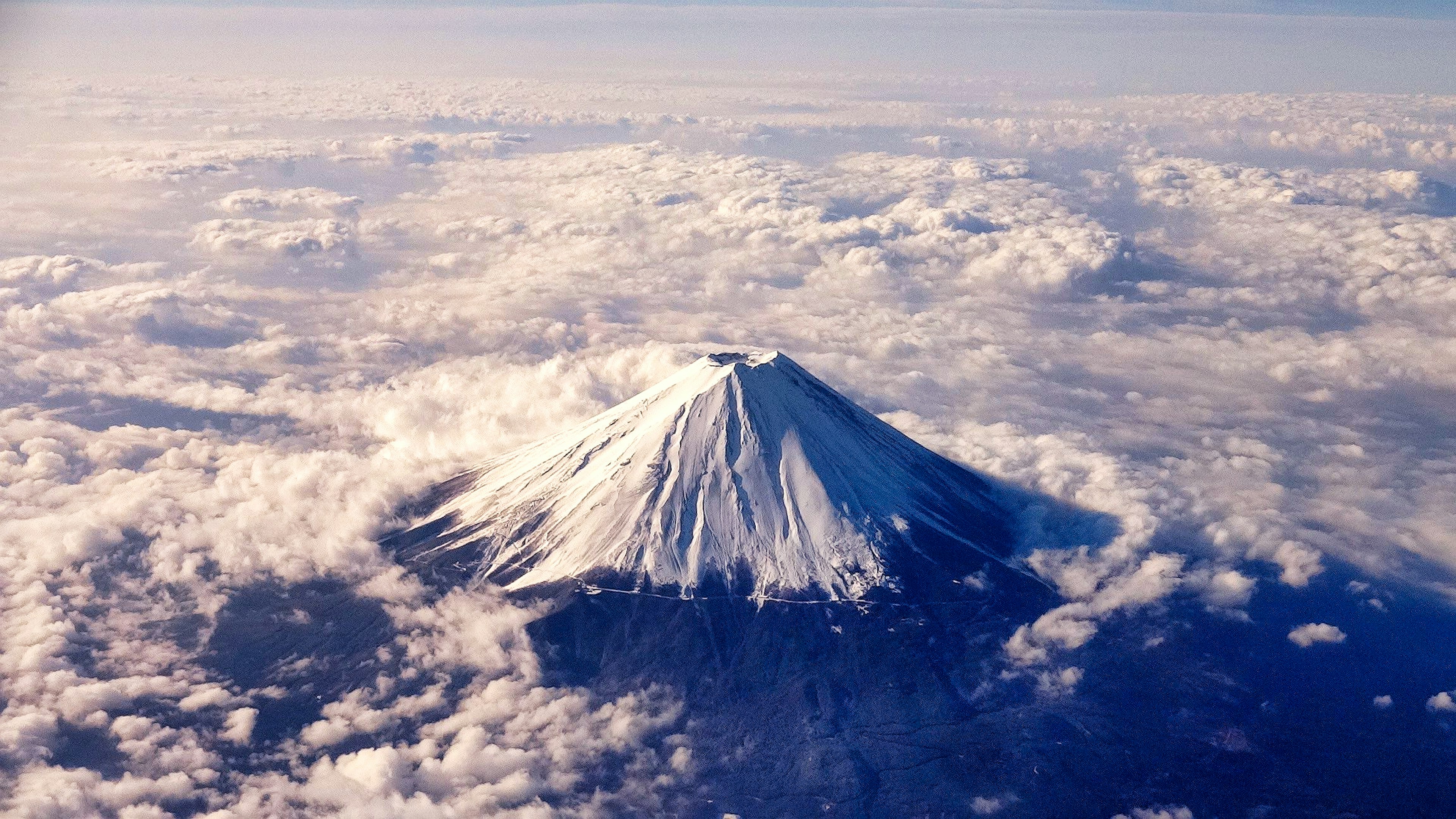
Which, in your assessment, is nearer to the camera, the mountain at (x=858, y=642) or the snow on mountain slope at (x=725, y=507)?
the mountain at (x=858, y=642)

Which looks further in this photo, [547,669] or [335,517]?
[335,517]

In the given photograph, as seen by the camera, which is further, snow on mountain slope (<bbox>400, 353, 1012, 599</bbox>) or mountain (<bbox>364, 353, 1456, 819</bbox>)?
snow on mountain slope (<bbox>400, 353, 1012, 599</bbox>)

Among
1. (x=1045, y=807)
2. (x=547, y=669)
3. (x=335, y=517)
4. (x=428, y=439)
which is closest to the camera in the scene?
(x=1045, y=807)

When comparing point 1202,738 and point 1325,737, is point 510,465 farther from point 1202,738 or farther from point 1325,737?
point 1325,737

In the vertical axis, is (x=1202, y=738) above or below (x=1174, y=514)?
below

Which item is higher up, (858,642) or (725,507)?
(725,507)

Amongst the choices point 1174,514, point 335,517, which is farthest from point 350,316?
point 1174,514

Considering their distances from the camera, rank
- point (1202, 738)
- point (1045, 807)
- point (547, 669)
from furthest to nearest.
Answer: point (547, 669) → point (1202, 738) → point (1045, 807)

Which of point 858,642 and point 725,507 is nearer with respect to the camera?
point 858,642
